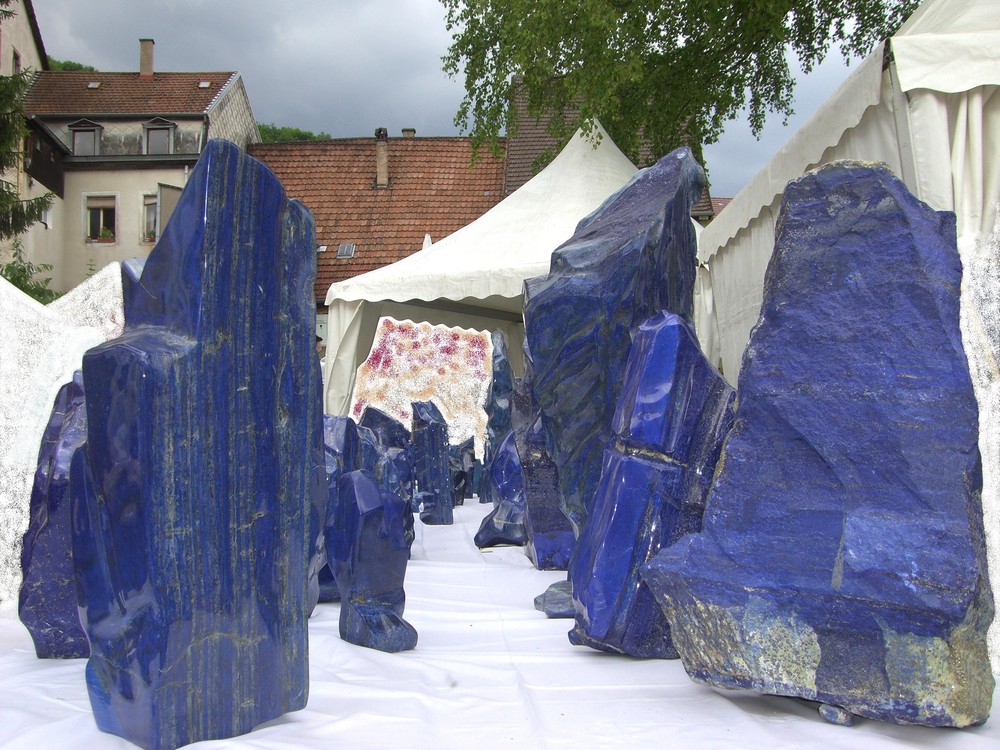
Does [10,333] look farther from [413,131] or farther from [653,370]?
[413,131]

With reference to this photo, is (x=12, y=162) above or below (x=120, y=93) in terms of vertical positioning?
below

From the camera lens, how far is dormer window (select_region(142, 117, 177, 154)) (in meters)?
15.0

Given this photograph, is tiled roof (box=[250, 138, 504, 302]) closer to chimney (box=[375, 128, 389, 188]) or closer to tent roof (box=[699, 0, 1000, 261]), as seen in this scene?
chimney (box=[375, 128, 389, 188])

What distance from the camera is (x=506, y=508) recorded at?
15.2 ft

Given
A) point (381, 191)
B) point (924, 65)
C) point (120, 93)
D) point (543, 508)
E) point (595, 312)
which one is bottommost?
point (543, 508)

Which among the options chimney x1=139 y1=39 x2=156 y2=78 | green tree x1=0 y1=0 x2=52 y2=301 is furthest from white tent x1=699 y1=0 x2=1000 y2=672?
chimney x1=139 y1=39 x2=156 y2=78

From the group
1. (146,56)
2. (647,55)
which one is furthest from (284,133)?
(647,55)

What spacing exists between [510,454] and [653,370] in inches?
100

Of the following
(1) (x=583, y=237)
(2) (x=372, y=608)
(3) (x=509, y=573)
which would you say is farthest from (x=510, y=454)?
(2) (x=372, y=608)

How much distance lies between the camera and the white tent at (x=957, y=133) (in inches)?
95.5

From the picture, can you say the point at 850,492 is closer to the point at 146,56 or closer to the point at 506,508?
the point at 506,508

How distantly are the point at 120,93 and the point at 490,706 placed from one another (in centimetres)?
1688

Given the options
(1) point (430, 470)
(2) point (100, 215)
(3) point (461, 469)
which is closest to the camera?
(1) point (430, 470)

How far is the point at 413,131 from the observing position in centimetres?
1689
